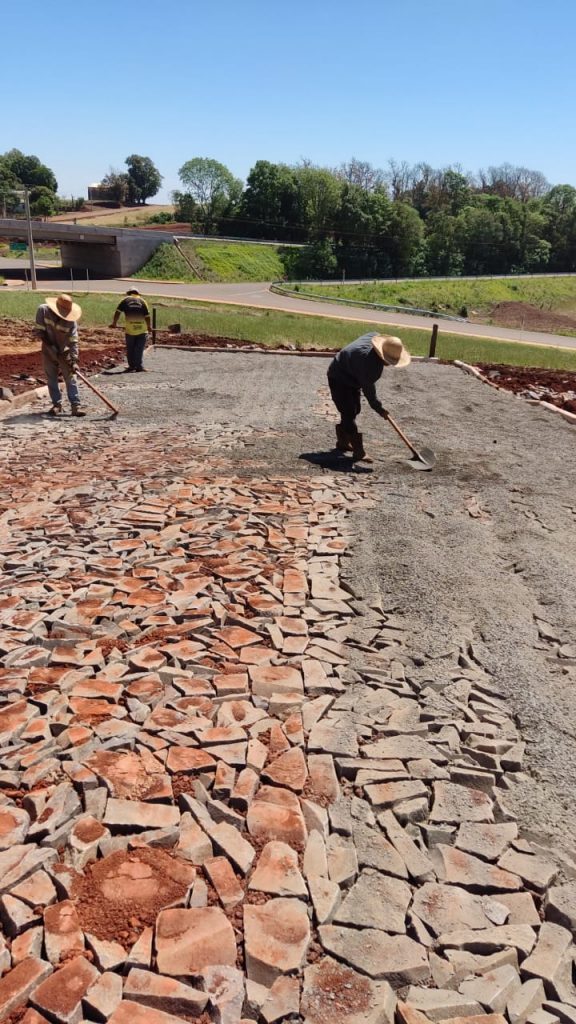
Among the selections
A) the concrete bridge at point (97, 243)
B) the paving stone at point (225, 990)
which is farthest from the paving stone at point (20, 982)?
the concrete bridge at point (97, 243)

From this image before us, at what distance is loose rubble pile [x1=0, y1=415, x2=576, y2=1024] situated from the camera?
7.35ft

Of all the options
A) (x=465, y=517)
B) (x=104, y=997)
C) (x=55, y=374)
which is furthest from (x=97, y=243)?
(x=104, y=997)

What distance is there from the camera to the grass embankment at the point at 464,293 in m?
55.5

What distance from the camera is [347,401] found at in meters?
8.12

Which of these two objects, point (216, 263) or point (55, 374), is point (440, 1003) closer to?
point (55, 374)

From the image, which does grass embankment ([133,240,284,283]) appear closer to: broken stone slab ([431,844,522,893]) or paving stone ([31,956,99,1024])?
broken stone slab ([431,844,522,893])

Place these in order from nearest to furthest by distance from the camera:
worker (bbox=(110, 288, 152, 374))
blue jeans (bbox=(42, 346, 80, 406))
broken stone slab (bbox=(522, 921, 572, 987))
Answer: broken stone slab (bbox=(522, 921, 572, 987))
blue jeans (bbox=(42, 346, 80, 406))
worker (bbox=(110, 288, 152, 374))

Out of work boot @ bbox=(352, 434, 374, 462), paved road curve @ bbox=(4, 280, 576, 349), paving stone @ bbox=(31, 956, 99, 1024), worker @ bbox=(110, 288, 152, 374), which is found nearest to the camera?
paving stone @ bbox=(31, 956, 99, 1024)

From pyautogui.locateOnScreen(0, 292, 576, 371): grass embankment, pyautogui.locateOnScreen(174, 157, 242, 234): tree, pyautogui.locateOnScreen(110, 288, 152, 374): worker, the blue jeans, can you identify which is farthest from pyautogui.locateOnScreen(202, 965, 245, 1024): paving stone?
pyautogui.locateOnScreen(174, 157, 242, 234): tree

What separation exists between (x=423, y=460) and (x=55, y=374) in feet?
17.2

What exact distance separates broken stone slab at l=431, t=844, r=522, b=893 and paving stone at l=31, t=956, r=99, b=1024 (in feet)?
4.21

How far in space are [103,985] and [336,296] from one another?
53587 millimetres

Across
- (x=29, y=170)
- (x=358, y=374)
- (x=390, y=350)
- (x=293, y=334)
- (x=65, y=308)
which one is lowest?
(x=293, y=334)

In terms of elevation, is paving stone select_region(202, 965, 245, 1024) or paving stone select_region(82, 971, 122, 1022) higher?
paving stone select_region(82, 971, 122, 1022)
